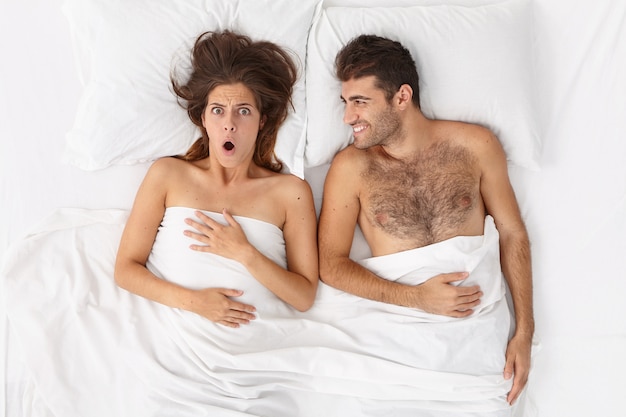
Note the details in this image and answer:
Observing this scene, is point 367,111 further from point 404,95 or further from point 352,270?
point 352,270

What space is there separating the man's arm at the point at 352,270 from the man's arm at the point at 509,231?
244 millimetres

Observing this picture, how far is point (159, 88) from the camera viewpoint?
8.47 feet

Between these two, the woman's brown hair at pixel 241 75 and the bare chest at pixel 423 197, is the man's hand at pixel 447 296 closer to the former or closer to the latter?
the bare chest at pixel 423 197

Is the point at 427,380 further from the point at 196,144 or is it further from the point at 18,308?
the point at 18,308

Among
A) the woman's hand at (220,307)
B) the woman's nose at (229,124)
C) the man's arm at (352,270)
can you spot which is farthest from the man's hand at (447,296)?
the woman's nose at (229,124)

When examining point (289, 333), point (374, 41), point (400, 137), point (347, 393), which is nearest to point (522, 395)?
point (347, 393)

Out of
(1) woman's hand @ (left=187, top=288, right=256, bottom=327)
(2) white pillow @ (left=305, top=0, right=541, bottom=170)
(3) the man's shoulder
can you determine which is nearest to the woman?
(1) woman's hand @ (left=187, top=288, right=256, bottom=327)

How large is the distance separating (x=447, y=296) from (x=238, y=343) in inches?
32.2

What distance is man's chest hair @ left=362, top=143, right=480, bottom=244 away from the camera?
2.60m

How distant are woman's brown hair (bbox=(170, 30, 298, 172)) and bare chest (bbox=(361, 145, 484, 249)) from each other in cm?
45

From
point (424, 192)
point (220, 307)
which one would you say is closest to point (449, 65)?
point (424, 192)

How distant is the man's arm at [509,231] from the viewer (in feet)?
8.67

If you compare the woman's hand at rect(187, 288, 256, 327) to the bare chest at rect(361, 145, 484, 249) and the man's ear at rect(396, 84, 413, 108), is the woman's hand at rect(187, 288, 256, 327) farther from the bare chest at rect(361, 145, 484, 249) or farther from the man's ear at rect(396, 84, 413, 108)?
the man's ear at rect(396, 84, 413, 108)

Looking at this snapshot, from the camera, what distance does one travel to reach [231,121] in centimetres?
247
